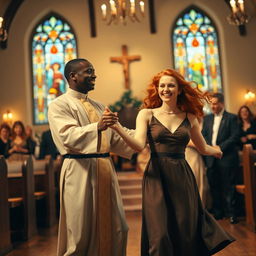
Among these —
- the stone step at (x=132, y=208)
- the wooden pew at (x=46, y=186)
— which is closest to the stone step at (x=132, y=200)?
the stone step at (x=132, y=208)

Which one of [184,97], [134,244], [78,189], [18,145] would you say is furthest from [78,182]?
[18,145]

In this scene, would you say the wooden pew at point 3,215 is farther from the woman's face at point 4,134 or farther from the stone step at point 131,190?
the stone step at point 131,190

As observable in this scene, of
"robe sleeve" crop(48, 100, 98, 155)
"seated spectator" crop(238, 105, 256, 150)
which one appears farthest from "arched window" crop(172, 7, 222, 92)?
"robe sleeve" crop(48, 100, 98, 155)

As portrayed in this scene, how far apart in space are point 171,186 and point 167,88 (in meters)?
0.70

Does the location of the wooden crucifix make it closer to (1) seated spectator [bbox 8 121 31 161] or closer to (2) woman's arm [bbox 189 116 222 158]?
(1) seated spectator [bbox 8 121 31 161]

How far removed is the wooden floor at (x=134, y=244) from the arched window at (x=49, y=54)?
326 inches

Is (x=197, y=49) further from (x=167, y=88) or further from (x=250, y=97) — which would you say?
(x=167, y=88)

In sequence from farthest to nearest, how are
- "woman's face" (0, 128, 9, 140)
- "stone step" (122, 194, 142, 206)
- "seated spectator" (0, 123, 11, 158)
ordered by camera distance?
"stone step" (122, 194, 142, 206), "woman's face" (0, 128, 9, 140), "seated spectator" (0, 123, 11, 158)

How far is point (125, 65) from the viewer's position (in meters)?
14.2

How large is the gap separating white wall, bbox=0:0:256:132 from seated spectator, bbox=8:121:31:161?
6.58 metres

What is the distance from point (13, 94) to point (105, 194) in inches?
454

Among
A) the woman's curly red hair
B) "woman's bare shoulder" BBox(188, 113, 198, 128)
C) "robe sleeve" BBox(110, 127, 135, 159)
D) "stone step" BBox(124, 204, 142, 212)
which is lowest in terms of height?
"stone step" BBox(124, 204, 142, 212)

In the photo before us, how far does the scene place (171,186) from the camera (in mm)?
3422

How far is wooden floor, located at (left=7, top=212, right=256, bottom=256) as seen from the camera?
4708 mm
